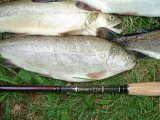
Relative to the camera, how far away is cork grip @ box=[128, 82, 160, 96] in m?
3.59

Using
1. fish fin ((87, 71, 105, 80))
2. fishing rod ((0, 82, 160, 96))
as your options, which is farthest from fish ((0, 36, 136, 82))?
fishing rod ((0, 82, 160, 96))

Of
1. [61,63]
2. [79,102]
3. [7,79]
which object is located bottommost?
[79,102]

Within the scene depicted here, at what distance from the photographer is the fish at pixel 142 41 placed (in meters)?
3.74

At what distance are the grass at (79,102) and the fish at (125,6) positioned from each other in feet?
1.41

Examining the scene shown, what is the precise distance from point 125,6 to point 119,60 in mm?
475

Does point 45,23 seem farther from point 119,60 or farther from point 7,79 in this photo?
point 119,60

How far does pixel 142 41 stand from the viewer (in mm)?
3744

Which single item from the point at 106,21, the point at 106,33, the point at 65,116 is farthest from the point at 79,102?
the point at 106,21

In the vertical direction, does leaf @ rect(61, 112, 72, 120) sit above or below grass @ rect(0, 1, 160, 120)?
below

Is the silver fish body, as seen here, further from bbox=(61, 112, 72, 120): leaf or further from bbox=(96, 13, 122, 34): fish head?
bbox=(61, 112, 72, 120): leaf

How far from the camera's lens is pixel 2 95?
12.4 ft

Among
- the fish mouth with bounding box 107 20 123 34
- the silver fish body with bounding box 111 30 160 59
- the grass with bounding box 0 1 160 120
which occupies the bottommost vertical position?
the grass with bounding box 0 1 160 120

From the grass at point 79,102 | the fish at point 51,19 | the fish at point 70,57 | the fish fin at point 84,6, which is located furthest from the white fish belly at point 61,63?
the fish fin at point 84,6

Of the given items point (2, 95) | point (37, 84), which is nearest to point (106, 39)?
point (37, 84)
